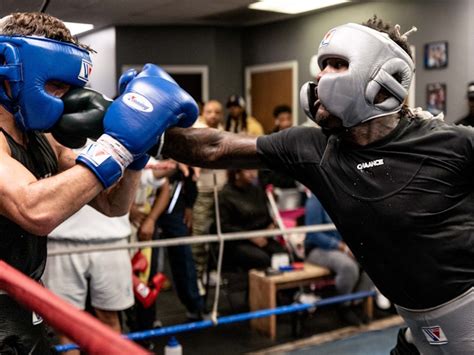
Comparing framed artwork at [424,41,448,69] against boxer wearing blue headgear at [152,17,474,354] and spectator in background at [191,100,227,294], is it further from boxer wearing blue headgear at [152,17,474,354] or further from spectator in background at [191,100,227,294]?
boxer wearing blue headgear at [152,17,474,354]

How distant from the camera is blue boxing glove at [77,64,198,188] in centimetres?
Answer: 123

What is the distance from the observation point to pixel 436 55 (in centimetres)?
527

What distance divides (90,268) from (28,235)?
1379 millimetres

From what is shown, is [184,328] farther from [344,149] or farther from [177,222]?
[344,149]

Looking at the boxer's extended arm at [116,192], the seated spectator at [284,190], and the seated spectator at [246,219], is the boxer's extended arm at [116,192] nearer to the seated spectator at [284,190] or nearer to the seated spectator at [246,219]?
the seated spectator at [246,219]

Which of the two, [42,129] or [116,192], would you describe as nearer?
[42,129]

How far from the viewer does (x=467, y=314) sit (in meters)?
1.40

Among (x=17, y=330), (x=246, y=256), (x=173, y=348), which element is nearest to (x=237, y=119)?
(x=246, y=256)

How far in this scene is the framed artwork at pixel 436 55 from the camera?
520 centimetres

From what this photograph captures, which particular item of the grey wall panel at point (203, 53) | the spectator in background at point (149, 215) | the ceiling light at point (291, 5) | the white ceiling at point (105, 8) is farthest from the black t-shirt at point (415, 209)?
the grey wall panel at point (203, 53)

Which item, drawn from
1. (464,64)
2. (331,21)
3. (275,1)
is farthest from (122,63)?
(464,64)

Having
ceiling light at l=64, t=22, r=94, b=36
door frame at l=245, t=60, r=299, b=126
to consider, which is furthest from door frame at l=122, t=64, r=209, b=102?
ceiling light at l=64, t=22, r=94, b=36

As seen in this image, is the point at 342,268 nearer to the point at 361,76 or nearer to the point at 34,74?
the point at 361,76

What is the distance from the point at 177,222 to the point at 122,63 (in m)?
2.07
